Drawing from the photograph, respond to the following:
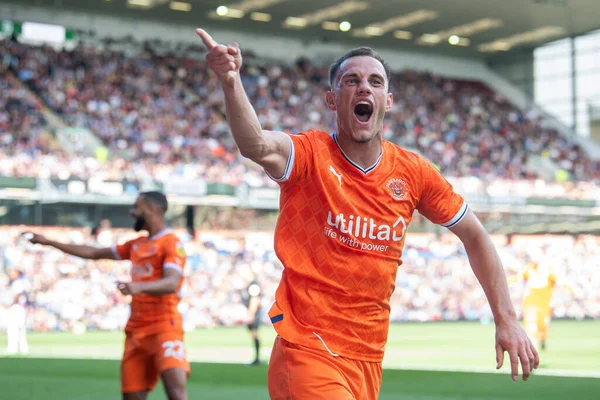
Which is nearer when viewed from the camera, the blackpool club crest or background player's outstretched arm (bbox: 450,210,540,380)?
background player's outstretched arm (bbox: 450,210,540,380)

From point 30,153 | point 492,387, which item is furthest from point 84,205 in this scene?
point 492,387

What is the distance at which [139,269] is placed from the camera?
879 centimetres

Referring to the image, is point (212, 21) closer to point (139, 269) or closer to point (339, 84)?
point (139, 269)

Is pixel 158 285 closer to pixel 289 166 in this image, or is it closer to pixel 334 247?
pixel 334 247

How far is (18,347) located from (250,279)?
580cm

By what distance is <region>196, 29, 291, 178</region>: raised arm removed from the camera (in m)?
3.78

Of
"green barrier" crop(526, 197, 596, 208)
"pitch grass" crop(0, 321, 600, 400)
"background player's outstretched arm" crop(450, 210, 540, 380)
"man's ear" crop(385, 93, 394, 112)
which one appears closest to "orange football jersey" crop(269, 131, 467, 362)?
"man's ear" crop(385, 93, 394, 112)

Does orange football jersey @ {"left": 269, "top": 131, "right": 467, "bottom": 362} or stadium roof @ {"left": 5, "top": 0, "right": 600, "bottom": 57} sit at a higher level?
stadium roof @ {"left": 5, "top": 0, "right": 600, "bottom": 57}

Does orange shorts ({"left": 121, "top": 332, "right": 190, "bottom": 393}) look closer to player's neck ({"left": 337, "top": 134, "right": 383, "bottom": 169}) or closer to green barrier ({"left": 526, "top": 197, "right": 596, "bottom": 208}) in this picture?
player's neck ({"left": 337, "top": 134, "right": 383, "bottom": 169})

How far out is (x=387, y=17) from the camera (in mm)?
44125

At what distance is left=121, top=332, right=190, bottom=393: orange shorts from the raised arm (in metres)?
4.28

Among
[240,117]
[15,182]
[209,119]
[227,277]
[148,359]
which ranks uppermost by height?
[209,119]

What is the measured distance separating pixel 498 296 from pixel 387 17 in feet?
133

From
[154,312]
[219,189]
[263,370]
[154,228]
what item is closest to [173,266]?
[154,312]
